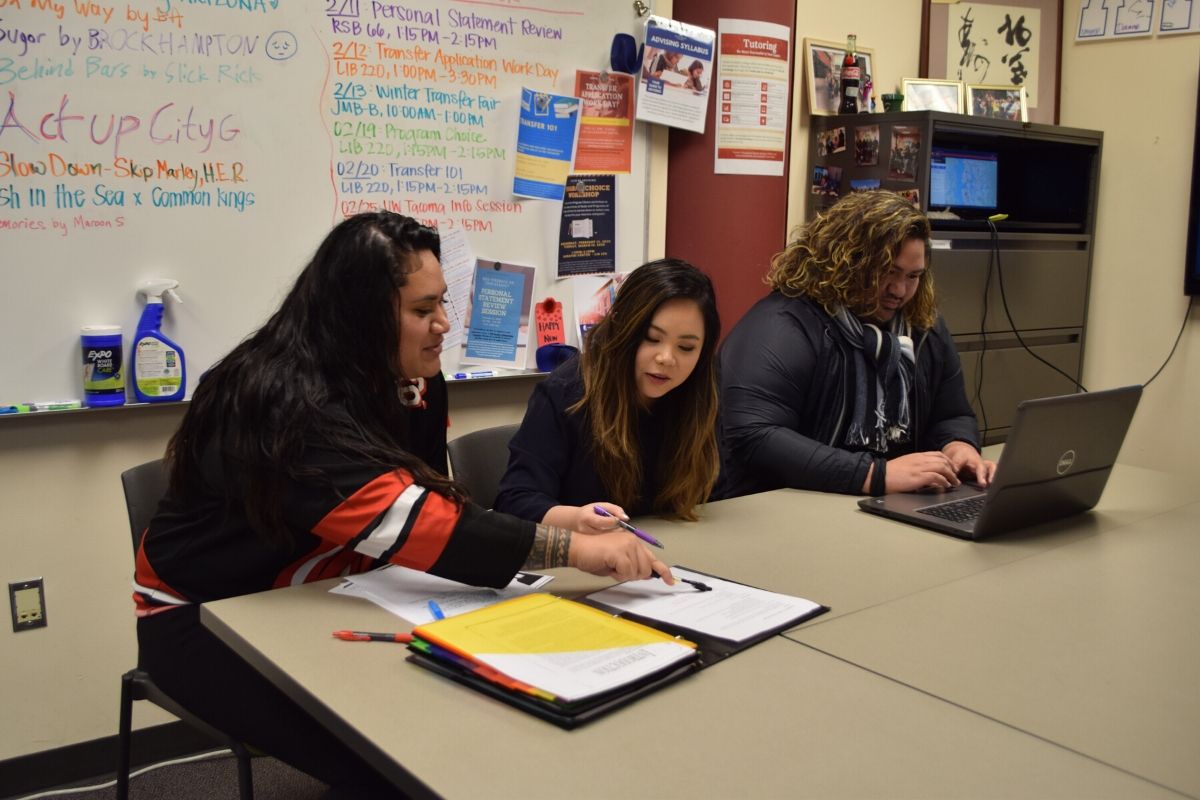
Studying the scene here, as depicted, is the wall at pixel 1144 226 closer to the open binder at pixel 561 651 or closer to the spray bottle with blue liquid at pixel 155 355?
the open binder at pixel 561 651

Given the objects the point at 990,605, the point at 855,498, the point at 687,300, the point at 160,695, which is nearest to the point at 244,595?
the point at 160,695

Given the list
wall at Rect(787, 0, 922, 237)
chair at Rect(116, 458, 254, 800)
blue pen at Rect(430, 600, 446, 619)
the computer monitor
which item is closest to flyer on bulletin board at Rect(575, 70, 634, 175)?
wall at Rect(787, 0, 922, 237)

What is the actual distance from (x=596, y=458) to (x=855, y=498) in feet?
1.92

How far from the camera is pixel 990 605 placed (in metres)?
1.49

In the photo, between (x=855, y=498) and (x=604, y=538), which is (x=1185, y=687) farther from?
(x=855, y=498)

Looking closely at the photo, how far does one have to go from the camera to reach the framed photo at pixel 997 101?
12.5 ft

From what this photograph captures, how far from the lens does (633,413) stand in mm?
1976

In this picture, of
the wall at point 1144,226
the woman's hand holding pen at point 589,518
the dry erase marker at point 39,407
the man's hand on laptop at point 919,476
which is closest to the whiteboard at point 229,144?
the dry erase marker at point 39,407

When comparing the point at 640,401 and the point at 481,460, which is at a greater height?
the point at 640,401

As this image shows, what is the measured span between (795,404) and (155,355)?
4.81ft

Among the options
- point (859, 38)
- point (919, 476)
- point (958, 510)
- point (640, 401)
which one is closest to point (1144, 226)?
point (859, 38)

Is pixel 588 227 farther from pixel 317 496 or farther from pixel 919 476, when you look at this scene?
pixel 317 496

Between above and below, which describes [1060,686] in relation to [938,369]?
below

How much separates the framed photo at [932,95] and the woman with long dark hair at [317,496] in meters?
2.66
